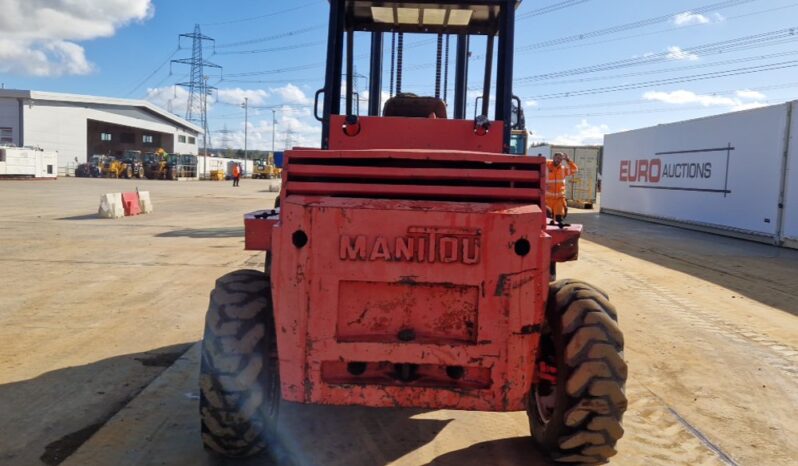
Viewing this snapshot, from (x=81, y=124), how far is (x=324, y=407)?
6733cm

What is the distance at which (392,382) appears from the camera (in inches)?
131

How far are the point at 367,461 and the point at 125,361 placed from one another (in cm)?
283

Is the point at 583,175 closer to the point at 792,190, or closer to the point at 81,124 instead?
the point at 792,190

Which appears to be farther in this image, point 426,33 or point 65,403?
point 426,33

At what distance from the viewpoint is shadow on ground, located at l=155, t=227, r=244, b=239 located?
14.9 m

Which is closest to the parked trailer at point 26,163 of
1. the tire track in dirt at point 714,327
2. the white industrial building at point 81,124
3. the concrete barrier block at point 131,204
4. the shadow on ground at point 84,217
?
the white industrial building at point 81,124

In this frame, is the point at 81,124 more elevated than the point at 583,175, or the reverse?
the point at 81,124

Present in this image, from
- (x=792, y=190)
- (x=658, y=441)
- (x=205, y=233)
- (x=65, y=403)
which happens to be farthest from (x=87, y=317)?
(x=792, y=190)

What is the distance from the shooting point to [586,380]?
3.37m

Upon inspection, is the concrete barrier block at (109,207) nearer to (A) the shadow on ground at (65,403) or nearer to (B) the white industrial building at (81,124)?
(A) the shadow on ground at (65,403)

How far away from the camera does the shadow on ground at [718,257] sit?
10.0m

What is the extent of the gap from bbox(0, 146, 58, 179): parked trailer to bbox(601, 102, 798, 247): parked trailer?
42.0 metres

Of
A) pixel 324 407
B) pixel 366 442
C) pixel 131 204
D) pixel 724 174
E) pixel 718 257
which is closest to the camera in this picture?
pixel 366 442

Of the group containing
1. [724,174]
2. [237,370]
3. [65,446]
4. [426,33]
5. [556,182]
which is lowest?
[65,446]
